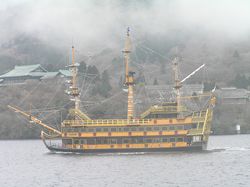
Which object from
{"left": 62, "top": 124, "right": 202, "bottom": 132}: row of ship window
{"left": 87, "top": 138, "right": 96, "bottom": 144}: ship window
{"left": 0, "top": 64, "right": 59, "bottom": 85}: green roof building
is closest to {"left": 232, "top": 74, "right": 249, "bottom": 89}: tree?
{"left": 0, "top": 64, "right": 59, "bottom": 85}: green roof building

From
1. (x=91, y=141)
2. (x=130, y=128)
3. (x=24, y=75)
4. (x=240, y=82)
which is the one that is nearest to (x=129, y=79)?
(x=130, y=128)

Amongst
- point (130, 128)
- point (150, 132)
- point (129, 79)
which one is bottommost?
point (150, 132)

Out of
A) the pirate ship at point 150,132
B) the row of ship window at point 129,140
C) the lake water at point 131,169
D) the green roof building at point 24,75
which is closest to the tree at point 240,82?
the green roof building at point 24,75

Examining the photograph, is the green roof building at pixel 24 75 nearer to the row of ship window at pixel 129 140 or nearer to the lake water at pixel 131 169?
the lake water at pixel 131 169

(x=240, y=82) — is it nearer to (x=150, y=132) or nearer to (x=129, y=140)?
(x=150, y=132)

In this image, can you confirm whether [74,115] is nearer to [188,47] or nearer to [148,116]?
[148,116]

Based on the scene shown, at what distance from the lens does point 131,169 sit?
2350 inches

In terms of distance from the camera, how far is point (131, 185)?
50875 mm

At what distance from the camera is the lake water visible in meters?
52.8

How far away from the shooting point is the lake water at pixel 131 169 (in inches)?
2079

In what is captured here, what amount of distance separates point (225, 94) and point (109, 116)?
27.6m

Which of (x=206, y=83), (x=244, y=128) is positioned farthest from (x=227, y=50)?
(x=244, y=128)

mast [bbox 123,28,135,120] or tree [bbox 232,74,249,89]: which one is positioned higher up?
tree [bbox 232,74,249,89]

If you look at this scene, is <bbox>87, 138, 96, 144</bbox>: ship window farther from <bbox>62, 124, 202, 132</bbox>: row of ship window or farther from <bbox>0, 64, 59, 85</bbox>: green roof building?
<bbox>0, 64, 59, 85</bbox>: green roof building
